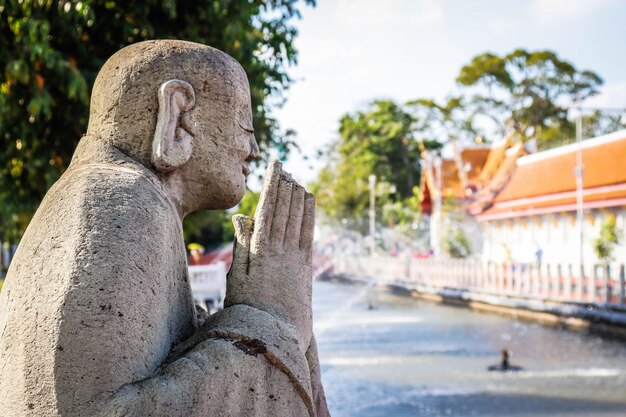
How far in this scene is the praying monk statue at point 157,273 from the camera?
6.34 feet

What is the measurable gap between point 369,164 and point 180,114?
4341 cm

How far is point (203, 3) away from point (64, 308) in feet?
19.5

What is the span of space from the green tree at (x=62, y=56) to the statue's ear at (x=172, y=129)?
419 centimetres

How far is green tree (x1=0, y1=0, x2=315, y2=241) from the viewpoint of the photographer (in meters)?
6.46

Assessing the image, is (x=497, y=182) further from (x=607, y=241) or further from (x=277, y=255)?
(x=277, y=255)

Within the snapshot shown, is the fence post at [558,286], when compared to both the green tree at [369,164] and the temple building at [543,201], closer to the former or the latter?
the temple building at [543,201]

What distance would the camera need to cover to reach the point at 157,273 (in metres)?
2.11

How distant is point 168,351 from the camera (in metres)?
2.14

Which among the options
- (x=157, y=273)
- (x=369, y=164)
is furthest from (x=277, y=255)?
(x=369, y=164)

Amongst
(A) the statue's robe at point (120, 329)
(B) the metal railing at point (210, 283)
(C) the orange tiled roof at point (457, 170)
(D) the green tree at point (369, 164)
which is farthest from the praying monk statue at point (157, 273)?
(D) the green tree at point (369, 164)

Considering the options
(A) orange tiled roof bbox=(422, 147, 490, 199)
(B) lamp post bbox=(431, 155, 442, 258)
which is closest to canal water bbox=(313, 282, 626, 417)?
(B) lamp post bbox=(431, 155, 442, 258)

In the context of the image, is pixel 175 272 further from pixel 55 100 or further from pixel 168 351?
pixel 55 100

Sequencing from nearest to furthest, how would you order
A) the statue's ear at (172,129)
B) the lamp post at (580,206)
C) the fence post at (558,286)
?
1. the statue's ear at (172,129)
2. the lamp post at (580,206)
3. the fence post at (558,286)

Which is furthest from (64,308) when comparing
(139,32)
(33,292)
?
(139,32)
